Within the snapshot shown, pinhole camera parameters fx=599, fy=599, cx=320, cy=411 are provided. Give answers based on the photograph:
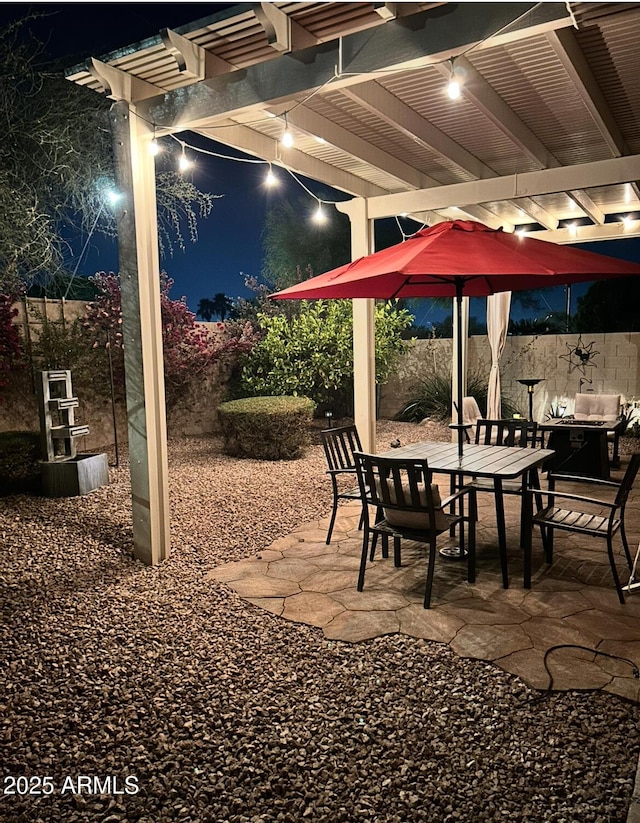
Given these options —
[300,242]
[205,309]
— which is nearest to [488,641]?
[300,242]

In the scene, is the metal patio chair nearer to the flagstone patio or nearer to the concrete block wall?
the flagstone patio

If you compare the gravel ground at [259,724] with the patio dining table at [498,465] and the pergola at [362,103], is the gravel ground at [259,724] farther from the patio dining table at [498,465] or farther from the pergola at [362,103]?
the pergola at [362,103]

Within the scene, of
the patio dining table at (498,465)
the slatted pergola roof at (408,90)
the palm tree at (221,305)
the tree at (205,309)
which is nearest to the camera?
the slatted pergola roof at (408,90)

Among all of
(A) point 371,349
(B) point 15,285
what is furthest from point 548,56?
(B) point 15,285

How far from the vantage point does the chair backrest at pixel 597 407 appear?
7766 mm

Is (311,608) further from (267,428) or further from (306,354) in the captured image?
(306,354)

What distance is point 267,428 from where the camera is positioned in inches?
288

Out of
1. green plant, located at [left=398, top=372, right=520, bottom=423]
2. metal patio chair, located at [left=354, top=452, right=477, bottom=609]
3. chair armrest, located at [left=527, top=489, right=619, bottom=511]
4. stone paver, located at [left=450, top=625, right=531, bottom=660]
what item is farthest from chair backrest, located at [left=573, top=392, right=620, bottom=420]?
stone paver, located at [left=450, top=625, right=531, bottom=660]

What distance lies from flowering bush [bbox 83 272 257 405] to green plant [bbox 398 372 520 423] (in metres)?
3.24

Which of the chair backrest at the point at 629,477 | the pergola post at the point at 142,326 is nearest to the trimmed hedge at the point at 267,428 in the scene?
the pergola post at the point at 142,326

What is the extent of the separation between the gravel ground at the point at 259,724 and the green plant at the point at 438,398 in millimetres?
7357

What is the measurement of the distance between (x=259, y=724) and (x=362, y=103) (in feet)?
12.7

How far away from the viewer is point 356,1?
279 centimetres

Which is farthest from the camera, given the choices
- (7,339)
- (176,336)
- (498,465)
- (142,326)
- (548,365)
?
(548,365)
